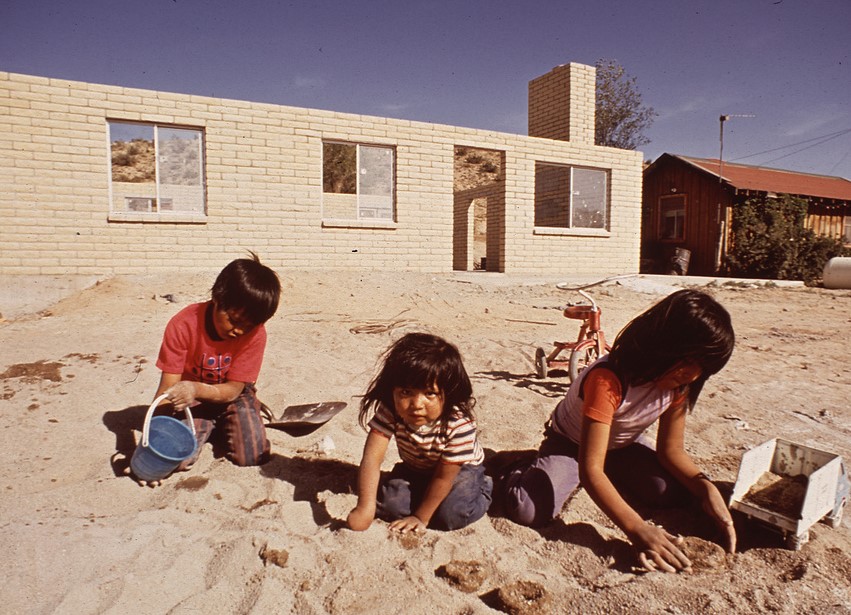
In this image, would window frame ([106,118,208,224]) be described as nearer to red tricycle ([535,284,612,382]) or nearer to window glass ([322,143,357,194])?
red tricycle ([535,284,612,382])

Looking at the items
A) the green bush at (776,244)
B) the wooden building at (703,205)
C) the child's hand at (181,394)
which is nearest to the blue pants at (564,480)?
the child's hand at (181,394)

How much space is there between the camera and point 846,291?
11.5m

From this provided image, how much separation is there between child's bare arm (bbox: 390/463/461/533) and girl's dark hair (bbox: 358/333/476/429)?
0.57 feet

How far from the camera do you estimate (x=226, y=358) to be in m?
2.74

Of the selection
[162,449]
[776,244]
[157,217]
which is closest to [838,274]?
[776,244]

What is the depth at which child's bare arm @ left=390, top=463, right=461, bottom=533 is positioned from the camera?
205cm

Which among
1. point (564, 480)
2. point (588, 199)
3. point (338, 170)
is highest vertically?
point (338, 170)

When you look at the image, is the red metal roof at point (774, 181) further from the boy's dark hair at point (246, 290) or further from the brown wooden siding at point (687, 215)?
the boy's dark hair at point (246, 290)

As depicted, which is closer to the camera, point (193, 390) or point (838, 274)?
point (193, 390)

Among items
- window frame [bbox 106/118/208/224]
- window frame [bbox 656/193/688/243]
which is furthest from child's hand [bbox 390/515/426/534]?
window frame [bbox 656/193/688/243]

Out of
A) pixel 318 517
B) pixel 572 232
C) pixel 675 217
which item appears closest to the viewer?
pixel 318 517

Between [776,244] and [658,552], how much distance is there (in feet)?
50.7

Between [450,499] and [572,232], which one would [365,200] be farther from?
[450,499]

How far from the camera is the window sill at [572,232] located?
11.8 metres
